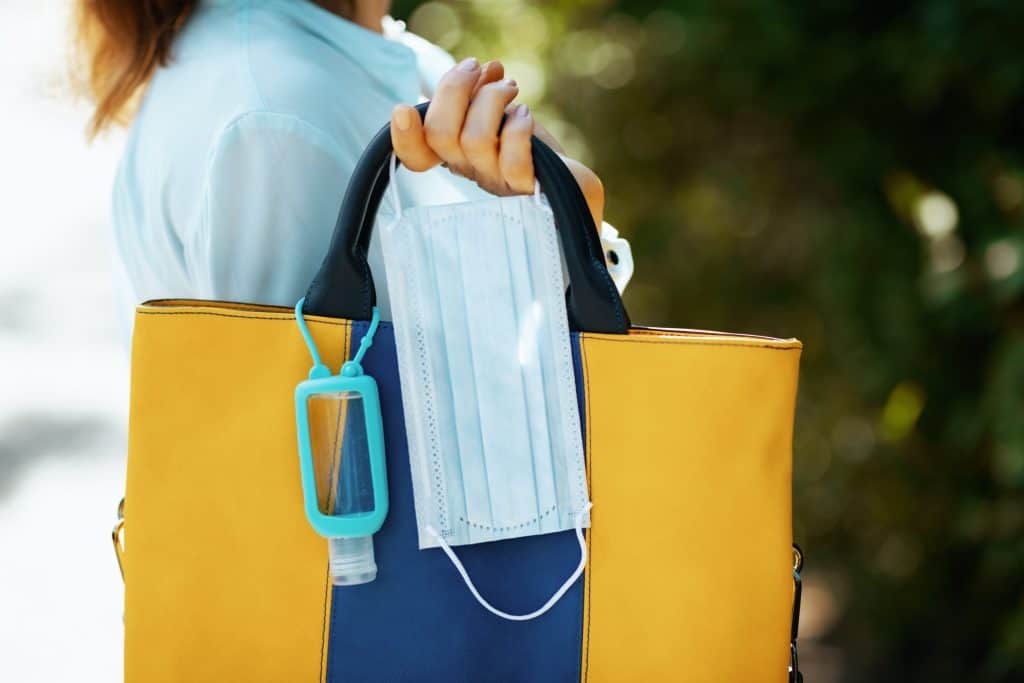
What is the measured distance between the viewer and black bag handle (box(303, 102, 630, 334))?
1.08 meters

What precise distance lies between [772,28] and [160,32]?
2.06m

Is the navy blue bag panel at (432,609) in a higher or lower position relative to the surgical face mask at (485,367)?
lower

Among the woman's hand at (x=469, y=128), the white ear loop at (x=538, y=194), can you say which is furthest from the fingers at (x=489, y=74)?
the white ear loop at (x=538, y=194)

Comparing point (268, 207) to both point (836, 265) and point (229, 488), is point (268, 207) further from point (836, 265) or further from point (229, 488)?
point (836, 265)

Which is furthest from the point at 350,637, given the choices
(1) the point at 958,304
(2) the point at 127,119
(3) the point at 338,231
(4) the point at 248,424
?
(1) the point at 958,304

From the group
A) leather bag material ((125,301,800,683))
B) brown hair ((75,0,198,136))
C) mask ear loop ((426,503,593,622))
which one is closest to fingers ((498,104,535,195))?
leather bag material ((125,301,800,683))

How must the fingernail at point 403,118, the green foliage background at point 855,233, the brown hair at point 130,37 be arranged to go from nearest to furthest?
the fingernail at point 403,118 < the brown hair at point 130,37 < the green foliage background at point 855,233

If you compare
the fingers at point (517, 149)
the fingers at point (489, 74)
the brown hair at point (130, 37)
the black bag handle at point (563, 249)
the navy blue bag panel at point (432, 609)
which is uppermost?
the brown hair at point (130, 37)

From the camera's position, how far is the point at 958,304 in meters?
2.75

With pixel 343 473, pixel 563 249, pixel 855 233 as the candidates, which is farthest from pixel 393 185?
pixel 855 233

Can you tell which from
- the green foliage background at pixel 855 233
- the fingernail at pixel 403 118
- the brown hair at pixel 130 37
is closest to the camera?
the fingernail at pixel 403 118

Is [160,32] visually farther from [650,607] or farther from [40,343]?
[40,343]

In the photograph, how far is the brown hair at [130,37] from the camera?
133cm

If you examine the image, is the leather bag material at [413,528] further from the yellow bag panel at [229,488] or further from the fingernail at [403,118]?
the fingernail at [403,118]
